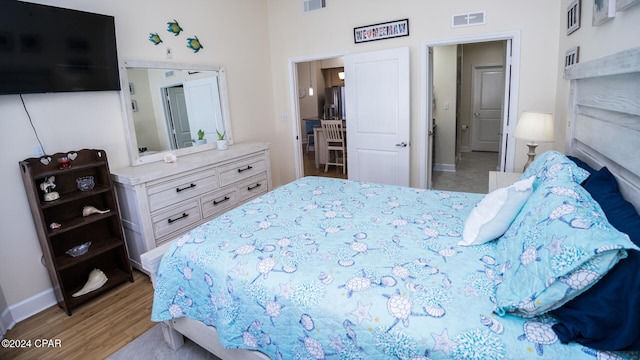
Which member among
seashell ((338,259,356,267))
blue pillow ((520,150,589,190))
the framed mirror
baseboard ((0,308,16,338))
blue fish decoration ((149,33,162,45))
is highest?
blue fish decoration ((149,33,162,45))

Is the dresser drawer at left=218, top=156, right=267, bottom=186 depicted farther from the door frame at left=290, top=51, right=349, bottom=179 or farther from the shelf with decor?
the shelf with decor

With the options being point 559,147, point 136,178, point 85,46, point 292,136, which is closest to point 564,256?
point 559,147

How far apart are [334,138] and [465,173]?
7.71ft

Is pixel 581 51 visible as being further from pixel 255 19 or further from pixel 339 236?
pixel 255 19

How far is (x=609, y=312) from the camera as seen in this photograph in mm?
929

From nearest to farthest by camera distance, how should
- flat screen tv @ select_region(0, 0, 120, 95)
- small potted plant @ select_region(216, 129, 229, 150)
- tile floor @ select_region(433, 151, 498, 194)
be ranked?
flat screen tv @ select_region(0, 0, 120, 95), small potted plant @ select_region(216, 129, 229, 150), tile floor @ select_region(433, 151, 498, 194)

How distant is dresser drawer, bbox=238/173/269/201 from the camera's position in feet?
12.2

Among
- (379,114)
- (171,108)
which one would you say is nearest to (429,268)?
(379,114)

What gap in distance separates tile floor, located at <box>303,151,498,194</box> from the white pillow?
3.30 m

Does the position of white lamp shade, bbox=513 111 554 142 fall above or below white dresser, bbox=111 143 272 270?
above

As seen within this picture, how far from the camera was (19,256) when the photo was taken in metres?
2.39

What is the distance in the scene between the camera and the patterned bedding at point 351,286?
1.09 meters

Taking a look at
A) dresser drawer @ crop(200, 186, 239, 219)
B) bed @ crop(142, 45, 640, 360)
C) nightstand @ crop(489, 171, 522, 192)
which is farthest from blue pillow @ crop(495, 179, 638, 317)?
dresser drawer @ crop(200, 186, 239, 219)

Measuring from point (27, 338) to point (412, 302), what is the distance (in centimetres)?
258
